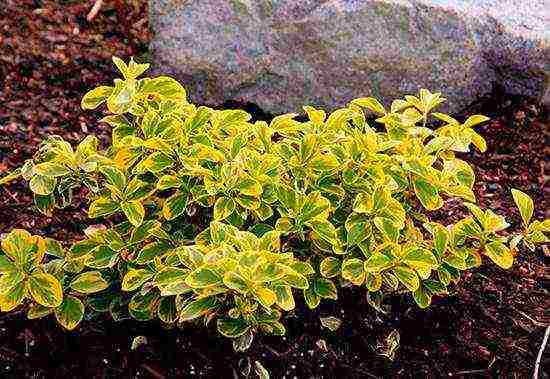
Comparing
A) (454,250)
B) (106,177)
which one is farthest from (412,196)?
(106,177)

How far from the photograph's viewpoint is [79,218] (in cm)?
302

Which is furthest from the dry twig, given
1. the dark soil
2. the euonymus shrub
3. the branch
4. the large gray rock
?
the branch

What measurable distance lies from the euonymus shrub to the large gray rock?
100 centimetres

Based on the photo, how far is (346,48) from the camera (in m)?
3.51

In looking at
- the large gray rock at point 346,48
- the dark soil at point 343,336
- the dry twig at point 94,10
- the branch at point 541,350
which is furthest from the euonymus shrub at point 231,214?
the dry twig at point 94,10

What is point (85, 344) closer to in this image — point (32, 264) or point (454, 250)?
point (32, 264)

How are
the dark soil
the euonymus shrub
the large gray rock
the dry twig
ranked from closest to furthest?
the euonymus shrub < the dark soil < the large gray rock < the dry twig

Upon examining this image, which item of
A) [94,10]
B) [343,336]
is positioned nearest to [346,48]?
[343,336]

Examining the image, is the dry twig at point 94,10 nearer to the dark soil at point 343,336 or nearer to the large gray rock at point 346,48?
the large gray rock at point 346,48

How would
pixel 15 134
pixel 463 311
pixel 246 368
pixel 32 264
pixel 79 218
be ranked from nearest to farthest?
1. pixel 32 264
2. pixel 246 368
3. pixel 463 311
4. pixel 79 218
5. pixel 15 134

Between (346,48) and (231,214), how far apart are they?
54.9 inches

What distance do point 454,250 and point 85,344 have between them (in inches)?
44.1

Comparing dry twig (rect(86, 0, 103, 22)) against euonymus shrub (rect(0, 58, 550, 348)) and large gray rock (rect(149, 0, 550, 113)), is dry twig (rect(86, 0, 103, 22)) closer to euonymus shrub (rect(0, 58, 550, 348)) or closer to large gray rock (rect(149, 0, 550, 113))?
large gray rock (rect(149, 0, 550, 113))

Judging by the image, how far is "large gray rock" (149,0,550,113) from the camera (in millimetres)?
3473
